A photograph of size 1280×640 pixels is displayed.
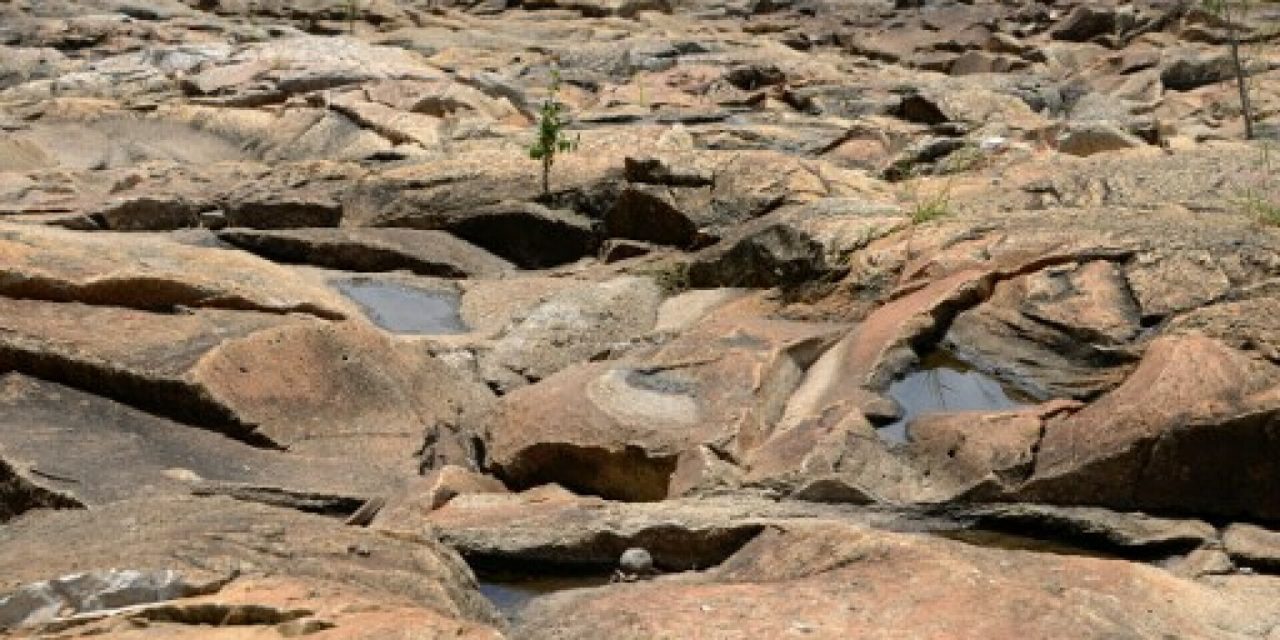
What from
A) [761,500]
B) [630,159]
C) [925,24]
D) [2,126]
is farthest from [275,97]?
[925,24]

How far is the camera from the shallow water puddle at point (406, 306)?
804 cm

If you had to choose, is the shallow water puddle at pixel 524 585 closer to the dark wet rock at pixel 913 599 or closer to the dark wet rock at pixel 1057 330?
the dark wet rock at pixel 913 599

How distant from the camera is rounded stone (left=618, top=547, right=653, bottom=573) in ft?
15.2

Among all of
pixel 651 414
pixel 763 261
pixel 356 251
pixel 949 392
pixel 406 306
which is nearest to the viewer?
pixel 651 414

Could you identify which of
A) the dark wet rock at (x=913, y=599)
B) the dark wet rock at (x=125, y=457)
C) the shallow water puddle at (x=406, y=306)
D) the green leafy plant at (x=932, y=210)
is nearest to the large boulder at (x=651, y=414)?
the dark wet rock at (x=125, y=457)

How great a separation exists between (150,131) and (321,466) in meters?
9.68

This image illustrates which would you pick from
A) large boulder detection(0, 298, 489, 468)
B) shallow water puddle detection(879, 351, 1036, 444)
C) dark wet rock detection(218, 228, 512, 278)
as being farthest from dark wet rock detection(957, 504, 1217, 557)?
dark wet rock detection(218, 228, 512, 278)

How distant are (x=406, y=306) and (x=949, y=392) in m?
3.61

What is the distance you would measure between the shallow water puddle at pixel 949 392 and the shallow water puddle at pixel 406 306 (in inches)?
112

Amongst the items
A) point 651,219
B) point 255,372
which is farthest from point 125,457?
point 651,219

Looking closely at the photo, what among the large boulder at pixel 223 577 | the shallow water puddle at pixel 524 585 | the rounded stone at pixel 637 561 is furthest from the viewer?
the rounded stone at pixel 637 561

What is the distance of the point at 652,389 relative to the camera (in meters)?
6.26

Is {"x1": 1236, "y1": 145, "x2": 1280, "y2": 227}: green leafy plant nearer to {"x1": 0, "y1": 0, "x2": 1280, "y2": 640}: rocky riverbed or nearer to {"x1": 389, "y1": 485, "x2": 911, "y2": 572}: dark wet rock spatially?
{"x1": 0, "y1": 0, "x2": 1280, "y2": 640}: rocky riverbed

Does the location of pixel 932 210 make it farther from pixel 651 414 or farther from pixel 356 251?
pixel 356 251
